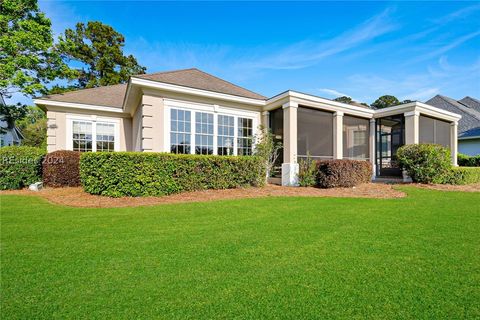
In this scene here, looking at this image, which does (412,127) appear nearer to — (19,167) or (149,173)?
(149,173)

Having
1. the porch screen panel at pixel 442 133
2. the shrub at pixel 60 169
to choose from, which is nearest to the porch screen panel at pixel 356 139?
the porch screen panel at pixel 442 133

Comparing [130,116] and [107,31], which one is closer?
[130,116]

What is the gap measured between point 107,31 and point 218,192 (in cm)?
2633

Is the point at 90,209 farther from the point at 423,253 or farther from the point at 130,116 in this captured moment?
the point at 130,116

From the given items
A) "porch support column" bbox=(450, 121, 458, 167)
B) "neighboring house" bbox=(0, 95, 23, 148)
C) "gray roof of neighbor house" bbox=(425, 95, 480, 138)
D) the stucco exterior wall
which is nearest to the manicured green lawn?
"porch support column" bbox=(450, 121, 458, 167)

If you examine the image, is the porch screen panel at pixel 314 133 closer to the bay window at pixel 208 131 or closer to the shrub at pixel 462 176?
the bay window at pixel 208 131

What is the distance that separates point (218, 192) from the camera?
8.34 metres

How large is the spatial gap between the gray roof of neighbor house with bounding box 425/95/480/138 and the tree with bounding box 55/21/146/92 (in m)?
32.9

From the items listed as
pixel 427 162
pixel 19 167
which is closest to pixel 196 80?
pixel 19 167

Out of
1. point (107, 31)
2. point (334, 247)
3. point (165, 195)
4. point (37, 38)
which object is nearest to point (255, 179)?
point (165, 195)

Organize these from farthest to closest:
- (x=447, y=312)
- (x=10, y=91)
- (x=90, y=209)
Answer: (x=10, y=91) → (x=90, y=209) → (x=447, y=312)

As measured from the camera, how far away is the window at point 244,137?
11.6m

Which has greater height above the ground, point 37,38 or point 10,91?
point 37,38

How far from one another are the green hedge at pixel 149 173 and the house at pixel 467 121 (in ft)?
77.0
